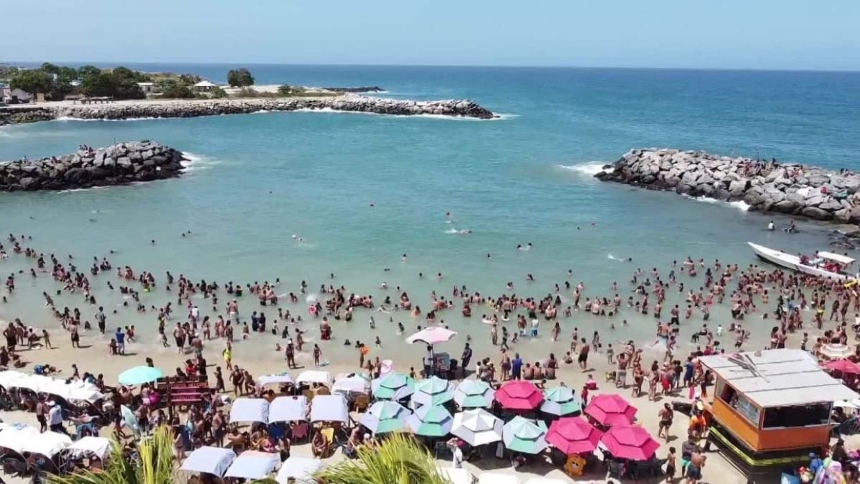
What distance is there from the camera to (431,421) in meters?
15.4

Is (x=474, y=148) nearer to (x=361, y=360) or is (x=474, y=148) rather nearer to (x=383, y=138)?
(x=383, y=138)

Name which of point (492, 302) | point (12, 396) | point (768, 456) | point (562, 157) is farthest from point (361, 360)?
point (562, 157)

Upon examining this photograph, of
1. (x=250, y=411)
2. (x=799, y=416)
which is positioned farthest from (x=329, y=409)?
(x=799, y=416)

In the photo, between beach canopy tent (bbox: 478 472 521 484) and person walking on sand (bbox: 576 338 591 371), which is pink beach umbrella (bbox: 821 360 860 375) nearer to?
person walking on sand (bbox: 576 338 591 371)

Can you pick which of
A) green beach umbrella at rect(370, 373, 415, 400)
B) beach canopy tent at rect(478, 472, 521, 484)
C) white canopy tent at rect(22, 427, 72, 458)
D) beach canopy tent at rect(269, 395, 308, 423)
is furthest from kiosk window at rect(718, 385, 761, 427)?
white canopy tent at rect(22, 427, 72, 458)

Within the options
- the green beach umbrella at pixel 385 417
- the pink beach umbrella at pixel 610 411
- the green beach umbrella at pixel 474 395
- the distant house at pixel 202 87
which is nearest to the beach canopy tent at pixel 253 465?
the green beach umbrella at pixel 385 417

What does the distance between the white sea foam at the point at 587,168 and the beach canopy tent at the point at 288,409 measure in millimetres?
45374

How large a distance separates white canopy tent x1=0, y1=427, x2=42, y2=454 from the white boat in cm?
3261

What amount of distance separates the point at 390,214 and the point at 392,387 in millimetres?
25437

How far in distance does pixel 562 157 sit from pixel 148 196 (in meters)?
40.2

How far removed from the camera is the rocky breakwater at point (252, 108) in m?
95.3

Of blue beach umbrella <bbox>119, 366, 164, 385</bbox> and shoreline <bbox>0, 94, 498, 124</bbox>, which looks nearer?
blue beach umbrella <bbox>119, 366, 164, 385</bbox>

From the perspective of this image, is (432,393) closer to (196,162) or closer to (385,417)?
(385,417)

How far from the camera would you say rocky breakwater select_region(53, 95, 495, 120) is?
313 feet
